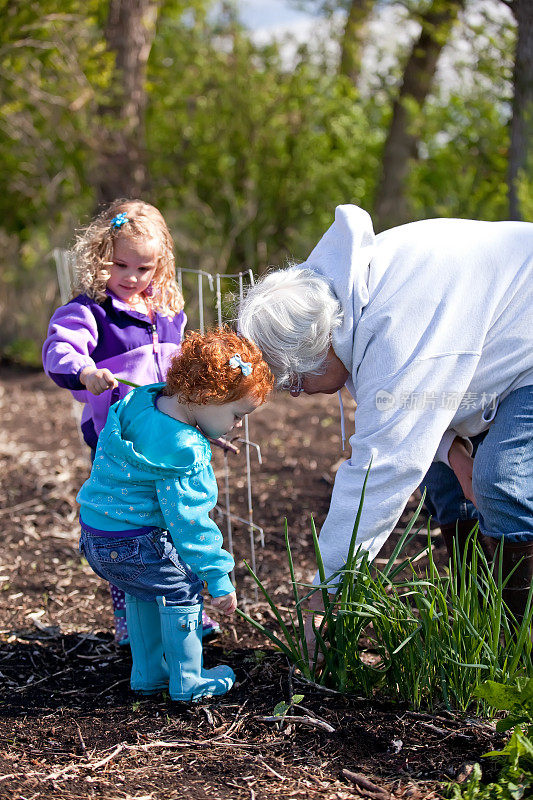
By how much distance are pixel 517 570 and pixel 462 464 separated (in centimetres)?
36

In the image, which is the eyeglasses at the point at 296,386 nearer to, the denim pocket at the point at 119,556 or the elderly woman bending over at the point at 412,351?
the elderly woman bending over at the point at 412,351

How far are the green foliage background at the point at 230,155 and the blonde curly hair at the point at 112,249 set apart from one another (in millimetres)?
5268

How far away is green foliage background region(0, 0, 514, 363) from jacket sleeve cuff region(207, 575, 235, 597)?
6.31m

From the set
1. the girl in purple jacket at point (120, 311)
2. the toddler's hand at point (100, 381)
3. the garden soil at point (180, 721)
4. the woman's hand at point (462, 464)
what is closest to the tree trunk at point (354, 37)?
the garden soil at point (180, 721)

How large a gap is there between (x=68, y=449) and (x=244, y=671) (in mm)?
3223

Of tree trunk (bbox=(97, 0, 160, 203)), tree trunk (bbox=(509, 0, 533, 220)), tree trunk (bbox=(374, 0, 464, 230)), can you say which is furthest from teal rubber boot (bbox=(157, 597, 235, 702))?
tree trunk (bbox=(374, 0, 464, 230))

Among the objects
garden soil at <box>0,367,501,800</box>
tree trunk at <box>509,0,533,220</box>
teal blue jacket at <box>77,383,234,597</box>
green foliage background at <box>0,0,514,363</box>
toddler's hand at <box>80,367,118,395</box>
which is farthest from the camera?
green foliage background at <box>0,0,514,363</box>

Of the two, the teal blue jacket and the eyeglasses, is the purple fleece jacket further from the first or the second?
the eyeglasses

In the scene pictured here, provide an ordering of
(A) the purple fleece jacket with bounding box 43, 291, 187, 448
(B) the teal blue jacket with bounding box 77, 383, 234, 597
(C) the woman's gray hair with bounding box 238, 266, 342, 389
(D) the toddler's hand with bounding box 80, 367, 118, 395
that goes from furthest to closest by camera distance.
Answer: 1. (A) the purple fleece jacket with bounding box 43, 291, 187, 448
2. (D) the toddler's hand with bounding box 80, 367, 118, 395
3. (B) the teal blue jacket with bounding box 77, 383, 234, 597
4. (C) the woman's gray hair with bounding box 238, 266, 342, 389

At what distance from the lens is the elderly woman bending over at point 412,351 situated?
6.68 feet

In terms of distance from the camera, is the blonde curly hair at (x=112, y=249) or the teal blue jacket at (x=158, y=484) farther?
the blonde curly hair at (x=112, y=249)

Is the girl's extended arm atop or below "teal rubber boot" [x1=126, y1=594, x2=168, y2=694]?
atop

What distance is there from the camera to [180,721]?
2311mm

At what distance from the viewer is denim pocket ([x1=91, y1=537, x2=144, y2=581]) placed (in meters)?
2.30
